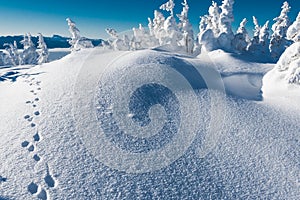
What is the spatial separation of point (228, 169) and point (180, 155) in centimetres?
113

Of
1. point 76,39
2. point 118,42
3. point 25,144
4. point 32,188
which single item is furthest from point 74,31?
point 32,188

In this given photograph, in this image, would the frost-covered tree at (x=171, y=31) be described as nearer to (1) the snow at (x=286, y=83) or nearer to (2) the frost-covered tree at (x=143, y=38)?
(2) the frost-covered tree at (x=143, y=38)

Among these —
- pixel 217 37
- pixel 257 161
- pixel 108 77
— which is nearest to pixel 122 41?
pixel 217 37

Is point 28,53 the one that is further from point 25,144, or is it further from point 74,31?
point 25,144

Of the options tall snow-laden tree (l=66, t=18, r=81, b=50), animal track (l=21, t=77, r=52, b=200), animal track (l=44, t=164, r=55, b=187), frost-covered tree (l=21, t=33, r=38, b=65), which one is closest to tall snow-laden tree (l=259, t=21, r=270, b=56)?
tall snow-laden tree (l=66, t=18, r=81, b=50)

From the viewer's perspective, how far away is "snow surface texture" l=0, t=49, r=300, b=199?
4855mm

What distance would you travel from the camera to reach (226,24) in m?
24.6

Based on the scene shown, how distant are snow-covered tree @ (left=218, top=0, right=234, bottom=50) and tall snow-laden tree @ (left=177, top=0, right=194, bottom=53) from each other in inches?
147

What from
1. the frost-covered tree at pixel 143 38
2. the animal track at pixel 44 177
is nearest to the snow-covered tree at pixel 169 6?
the frost-covered tree at pixel 143 38

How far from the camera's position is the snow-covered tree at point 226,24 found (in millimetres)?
23453

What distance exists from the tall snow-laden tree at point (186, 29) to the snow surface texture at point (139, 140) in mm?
18281

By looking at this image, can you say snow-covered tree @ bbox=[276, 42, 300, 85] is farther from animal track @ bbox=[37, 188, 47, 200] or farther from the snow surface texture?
animal track @ bbox=[37, 188, 47, 200]

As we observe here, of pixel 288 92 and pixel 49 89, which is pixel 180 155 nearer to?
pixel 49 89

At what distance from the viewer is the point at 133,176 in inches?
199
